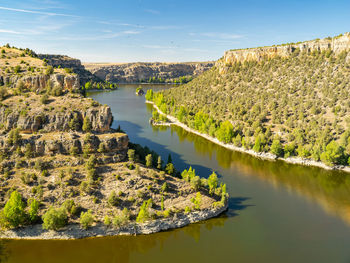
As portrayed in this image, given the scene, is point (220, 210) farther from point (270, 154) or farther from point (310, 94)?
point (310, 94)

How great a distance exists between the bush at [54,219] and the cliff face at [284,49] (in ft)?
426

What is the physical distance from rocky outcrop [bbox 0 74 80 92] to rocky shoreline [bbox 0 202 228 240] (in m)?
37.1

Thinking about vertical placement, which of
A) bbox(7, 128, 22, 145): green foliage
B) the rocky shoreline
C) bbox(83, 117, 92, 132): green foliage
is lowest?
the rocky shoreline

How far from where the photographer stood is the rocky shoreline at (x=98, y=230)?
39188 mm

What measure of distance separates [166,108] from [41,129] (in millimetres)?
90043

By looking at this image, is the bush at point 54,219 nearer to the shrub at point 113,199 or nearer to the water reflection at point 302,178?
the shrub at point 113,199

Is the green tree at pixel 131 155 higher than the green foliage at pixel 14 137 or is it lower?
lower

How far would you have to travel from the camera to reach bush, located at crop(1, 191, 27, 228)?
124 feet

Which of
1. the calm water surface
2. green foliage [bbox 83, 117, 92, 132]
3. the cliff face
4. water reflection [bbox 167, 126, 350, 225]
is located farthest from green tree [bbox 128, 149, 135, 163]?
the cliff face

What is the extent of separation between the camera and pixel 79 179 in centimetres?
4697

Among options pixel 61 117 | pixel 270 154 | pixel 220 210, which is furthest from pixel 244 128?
pixel 61 117

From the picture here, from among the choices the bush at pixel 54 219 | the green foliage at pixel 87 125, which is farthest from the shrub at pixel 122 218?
the green foliage at pixel 87 125

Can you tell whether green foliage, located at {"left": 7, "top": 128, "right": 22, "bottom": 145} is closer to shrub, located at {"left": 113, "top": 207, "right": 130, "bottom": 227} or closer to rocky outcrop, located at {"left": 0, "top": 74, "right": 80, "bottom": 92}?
rocky outcrop, located at {"left": 0, "top": 74, "right": 80, "bottom": 92}

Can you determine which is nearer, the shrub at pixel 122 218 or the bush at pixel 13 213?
the bush at pixel 13 213
